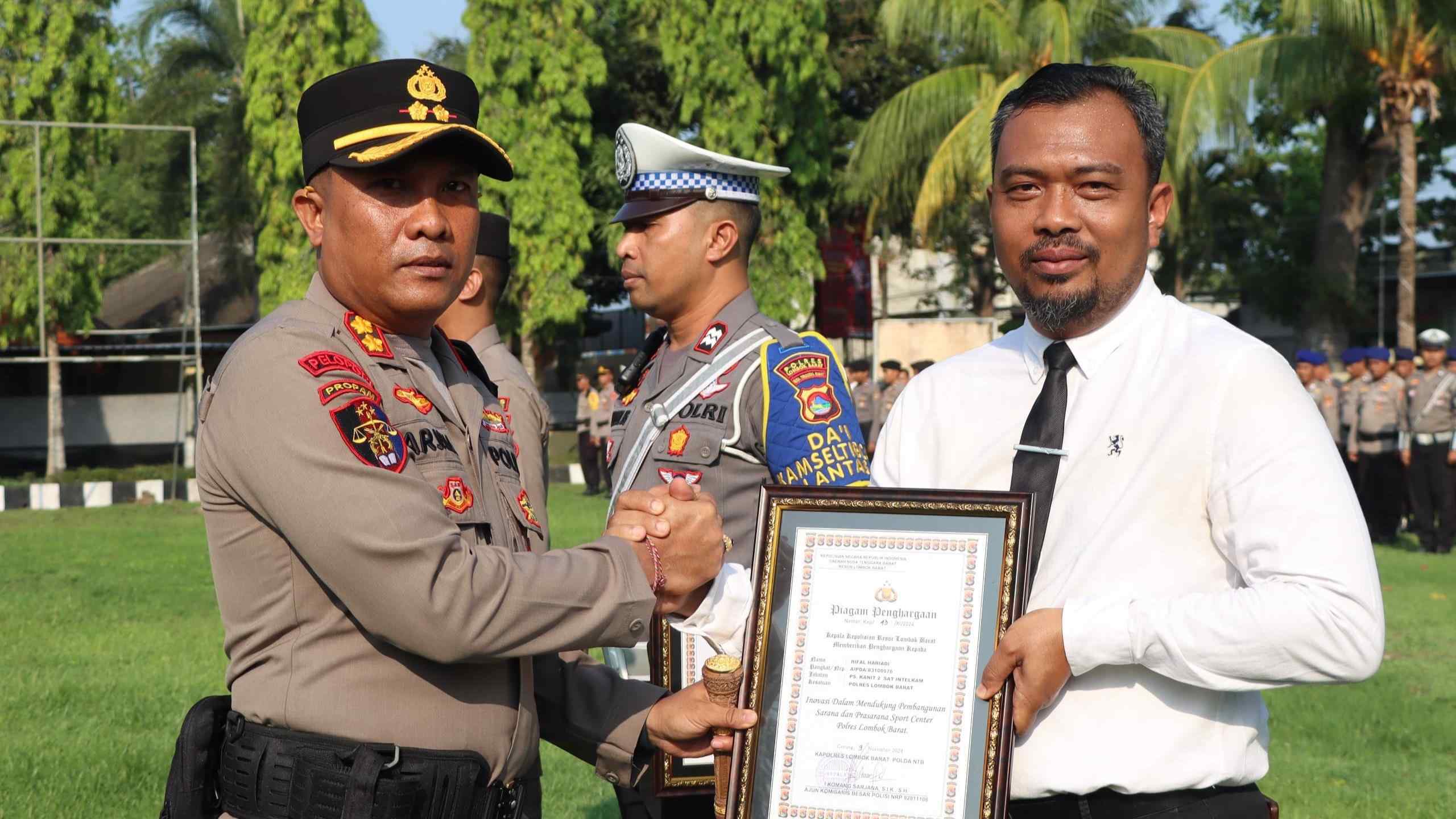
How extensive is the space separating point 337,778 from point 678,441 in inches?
66.8

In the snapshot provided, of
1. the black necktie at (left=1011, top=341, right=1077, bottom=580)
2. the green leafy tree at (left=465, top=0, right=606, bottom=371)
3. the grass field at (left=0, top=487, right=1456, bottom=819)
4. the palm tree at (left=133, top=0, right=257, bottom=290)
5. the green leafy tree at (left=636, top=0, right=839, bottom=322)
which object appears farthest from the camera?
the palm tree at (left=133, top=0, right=257, bottom=290)

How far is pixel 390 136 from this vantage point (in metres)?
2.33

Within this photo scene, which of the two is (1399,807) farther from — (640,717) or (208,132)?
(208,132)

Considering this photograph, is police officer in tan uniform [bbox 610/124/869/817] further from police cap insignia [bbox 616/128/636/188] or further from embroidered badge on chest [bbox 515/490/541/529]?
embroidered badge on chest [bbox 515/490/541/529]

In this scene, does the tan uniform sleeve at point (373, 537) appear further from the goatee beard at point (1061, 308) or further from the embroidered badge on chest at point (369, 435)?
the goatee beard at point (1061, 308)

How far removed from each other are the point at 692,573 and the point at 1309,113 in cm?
2732

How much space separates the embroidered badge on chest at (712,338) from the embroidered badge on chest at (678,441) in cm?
27

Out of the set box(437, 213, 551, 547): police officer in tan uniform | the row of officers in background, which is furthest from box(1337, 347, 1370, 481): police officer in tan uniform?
box(437, 213, 551, 547): police officer in tan uniform

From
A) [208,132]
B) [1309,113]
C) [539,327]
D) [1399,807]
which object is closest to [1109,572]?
[1399,807]

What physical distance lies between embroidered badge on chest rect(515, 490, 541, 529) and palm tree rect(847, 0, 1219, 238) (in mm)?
19074

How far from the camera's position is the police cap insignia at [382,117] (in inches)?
91.6

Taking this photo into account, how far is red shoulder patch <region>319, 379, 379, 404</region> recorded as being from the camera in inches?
84.7

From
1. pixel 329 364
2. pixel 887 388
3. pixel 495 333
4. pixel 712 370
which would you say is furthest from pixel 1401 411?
pixel 329 364

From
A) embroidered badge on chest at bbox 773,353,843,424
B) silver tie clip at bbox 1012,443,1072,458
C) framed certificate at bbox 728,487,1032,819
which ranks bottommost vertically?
framed certificate at bbox 728,487,1032,819
